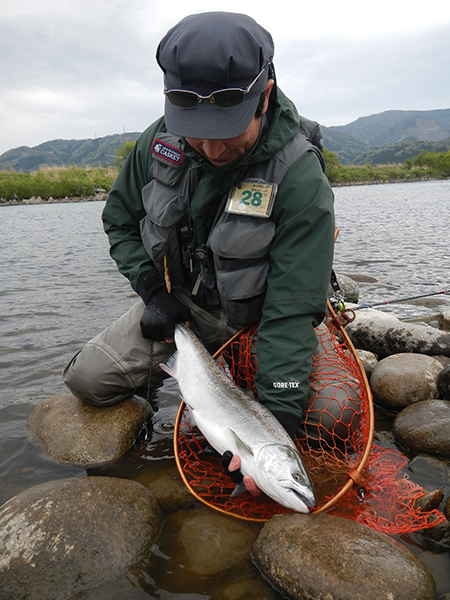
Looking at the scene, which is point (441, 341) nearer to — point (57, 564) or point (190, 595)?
point (190, 595)

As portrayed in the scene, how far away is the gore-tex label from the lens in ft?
11.9

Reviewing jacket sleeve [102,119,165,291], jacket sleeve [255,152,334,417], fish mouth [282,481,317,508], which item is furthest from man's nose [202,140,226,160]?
fish mouth [282,481,317,508]

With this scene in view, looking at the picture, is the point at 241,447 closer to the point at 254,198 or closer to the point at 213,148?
the point at 254,198

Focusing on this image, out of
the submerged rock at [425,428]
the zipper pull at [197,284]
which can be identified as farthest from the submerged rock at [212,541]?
the zipper pull at [197,284]

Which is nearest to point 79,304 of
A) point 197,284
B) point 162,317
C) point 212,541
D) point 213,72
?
point 197,284

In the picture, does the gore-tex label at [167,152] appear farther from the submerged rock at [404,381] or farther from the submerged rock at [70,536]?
the submerged rock at [404,381]

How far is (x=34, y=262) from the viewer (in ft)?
47.1

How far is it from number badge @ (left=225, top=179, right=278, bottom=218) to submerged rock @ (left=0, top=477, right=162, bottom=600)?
2.15 meters

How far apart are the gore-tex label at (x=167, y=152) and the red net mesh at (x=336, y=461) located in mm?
1577

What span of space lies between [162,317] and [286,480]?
5.57 ft

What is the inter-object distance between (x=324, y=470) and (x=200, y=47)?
2983 mm

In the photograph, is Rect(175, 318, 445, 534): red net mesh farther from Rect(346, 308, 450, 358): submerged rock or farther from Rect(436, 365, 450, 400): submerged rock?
Rect(346, 308, 450, 358): submerged rock

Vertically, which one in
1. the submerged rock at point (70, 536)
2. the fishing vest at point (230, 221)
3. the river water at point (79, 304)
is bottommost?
the river water at point (79, 304)

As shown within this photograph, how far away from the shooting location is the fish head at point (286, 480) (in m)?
2.45
